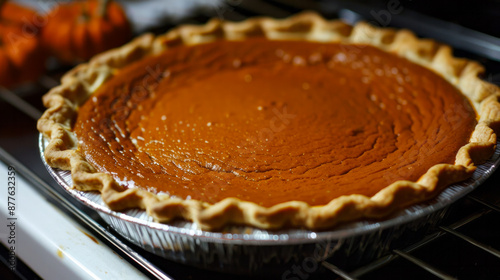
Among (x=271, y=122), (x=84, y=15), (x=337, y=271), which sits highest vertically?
(x=84, y=15)

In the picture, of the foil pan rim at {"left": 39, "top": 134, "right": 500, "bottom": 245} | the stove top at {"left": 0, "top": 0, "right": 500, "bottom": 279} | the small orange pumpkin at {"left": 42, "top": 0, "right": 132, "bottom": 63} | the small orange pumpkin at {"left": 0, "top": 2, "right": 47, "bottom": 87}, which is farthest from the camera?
the small orange pumpkin at {"left": 42, "top": 0, "right": 132, "bottom": 63}

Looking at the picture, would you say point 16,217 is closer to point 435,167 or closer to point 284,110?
point 284,110

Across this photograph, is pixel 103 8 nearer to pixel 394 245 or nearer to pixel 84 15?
pixel 84 15

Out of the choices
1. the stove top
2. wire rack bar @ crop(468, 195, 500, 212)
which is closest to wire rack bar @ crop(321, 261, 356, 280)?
the stove top

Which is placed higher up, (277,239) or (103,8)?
(103,8)

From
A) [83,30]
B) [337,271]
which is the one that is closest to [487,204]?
[337,271]

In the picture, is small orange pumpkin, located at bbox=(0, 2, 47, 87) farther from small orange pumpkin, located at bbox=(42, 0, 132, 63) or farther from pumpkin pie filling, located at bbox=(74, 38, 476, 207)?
pumpkin pie filling, located at bbox=(74, 38, 476, 207)
